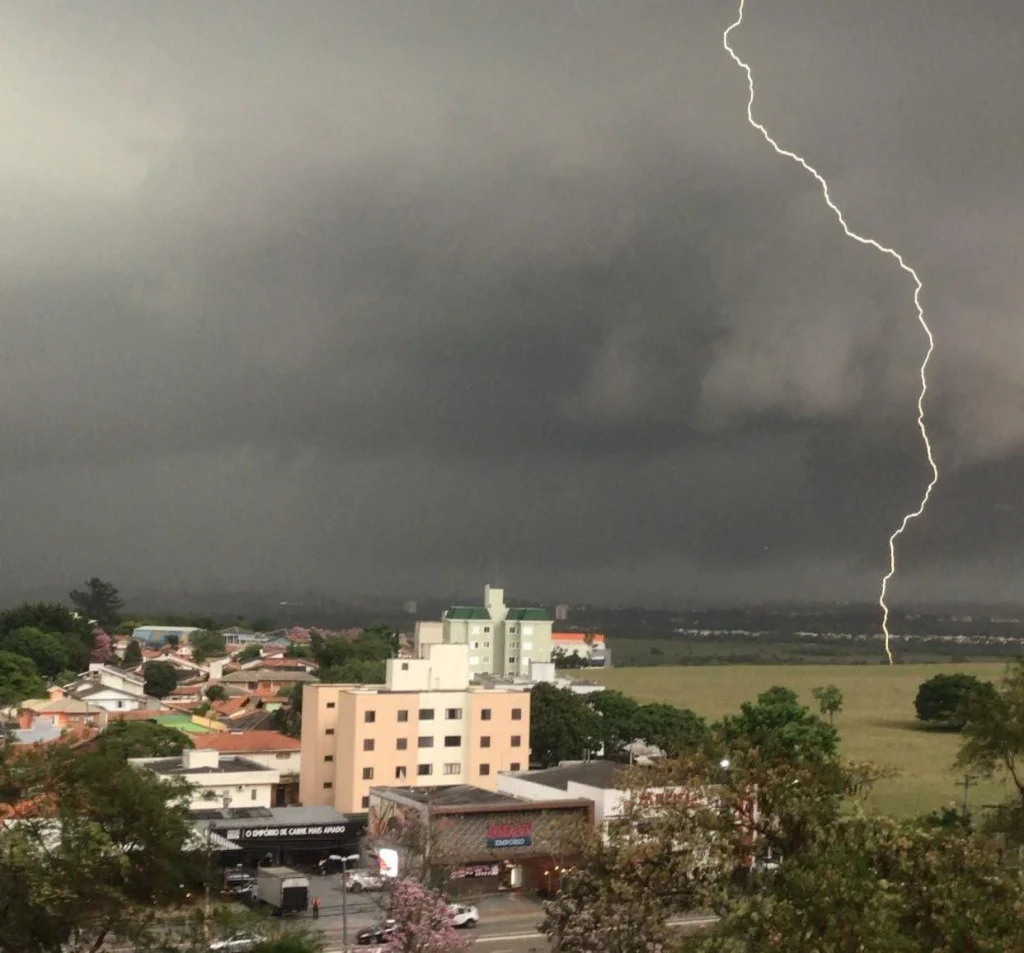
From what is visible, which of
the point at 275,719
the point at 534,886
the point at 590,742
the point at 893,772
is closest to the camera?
the point at 893,772

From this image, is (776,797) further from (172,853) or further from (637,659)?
(637,659)

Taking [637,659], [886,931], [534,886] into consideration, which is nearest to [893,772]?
[886,931]

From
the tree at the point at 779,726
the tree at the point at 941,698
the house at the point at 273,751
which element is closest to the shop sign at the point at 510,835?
the tree at the point at 779,726

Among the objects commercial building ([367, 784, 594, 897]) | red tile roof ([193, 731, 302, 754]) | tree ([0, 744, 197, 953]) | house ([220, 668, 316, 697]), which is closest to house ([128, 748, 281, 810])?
red tile roof ([193, 731, 302, 754])

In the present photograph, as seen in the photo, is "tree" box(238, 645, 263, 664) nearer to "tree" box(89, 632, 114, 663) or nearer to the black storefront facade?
"tree" box(89, 632, 114, 663)

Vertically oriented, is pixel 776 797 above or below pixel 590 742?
above

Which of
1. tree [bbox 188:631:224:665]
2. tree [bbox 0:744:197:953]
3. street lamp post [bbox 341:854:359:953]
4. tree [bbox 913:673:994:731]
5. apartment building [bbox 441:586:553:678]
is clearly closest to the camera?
tree [bbox 0:744:197:953]

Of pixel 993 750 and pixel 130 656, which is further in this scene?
pixel 130 656
